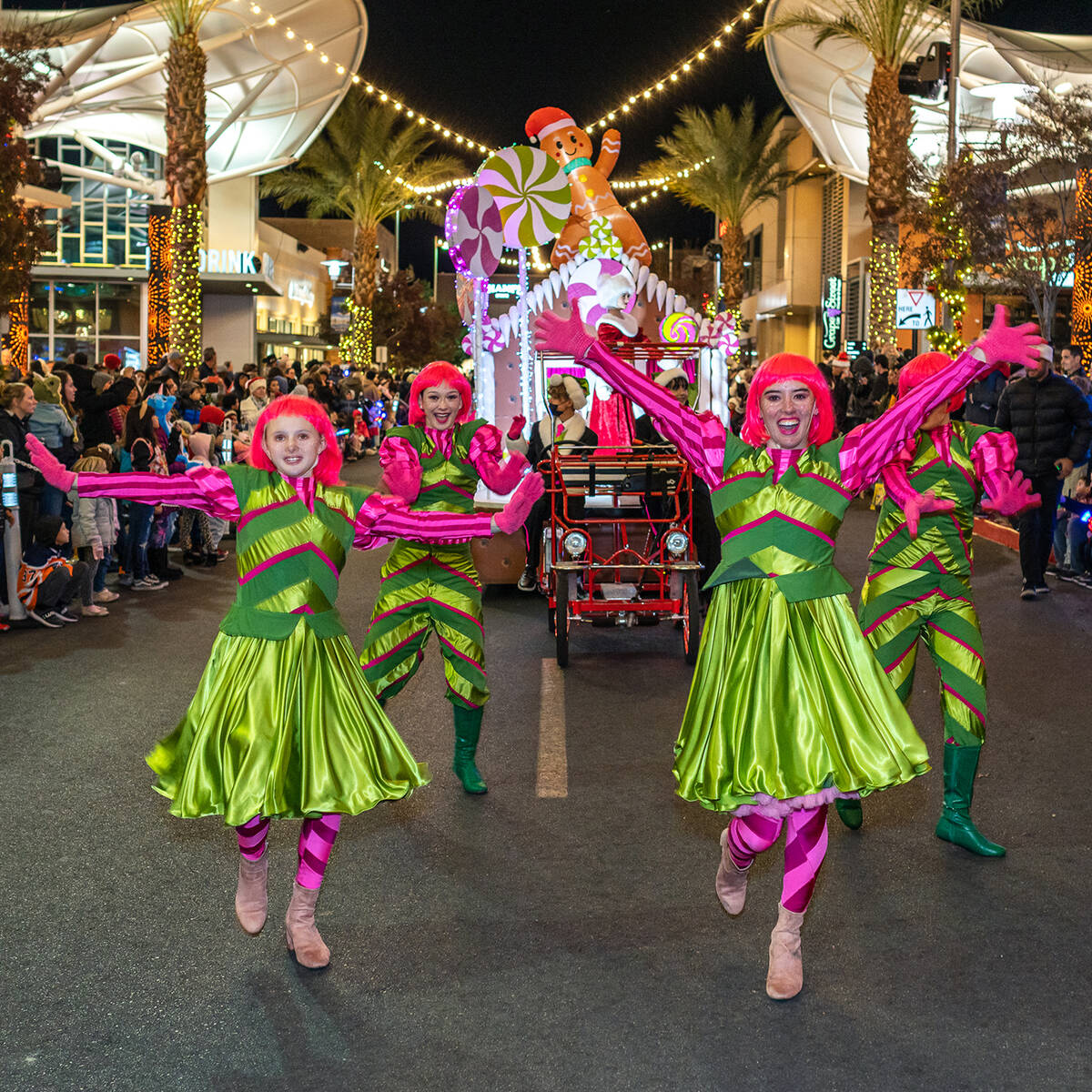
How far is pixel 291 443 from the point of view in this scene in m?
4.45

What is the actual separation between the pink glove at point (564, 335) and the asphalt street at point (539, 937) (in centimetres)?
196

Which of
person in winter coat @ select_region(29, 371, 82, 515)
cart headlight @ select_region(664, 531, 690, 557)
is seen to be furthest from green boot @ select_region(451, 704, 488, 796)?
person in winter coat @ select_region(29, 371, 82, 515)

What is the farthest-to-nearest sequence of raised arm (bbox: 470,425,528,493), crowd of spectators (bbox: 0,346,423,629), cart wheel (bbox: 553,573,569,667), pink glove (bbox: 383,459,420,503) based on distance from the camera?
crowd of spectators (bbox: 0,346,423,629)
cart wheel (bbox: 553,573,569,667)
raised arm (bbox: 470,425,528,493)
pink glove (bbox: 383,459,420,503)

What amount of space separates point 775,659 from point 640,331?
1342cm

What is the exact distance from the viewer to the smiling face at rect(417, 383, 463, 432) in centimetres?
640

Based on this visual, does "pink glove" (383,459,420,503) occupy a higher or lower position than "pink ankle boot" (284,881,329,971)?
higher

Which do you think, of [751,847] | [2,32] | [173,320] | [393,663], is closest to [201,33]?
[173,320]

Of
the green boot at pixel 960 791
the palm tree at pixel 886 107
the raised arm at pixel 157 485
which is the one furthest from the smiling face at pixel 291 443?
the palm tree at pixel 886 107

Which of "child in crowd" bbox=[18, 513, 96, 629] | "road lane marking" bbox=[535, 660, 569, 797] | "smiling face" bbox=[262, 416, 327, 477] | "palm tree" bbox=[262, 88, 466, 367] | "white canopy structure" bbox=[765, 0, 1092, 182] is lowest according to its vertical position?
"road lane marking" bbox=[535, 660, 569, 797]

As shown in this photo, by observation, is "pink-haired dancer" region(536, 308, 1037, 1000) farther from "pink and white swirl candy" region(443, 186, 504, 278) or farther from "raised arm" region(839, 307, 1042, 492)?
"pink and white swirl candy" region(443, 186, 504, 278)

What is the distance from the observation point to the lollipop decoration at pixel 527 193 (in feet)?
48.5

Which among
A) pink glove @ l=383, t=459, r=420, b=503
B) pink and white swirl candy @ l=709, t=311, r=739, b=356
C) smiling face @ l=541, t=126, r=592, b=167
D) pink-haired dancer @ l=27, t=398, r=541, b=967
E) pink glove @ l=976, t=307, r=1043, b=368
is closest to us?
pink-haired dancer @ l=27, t=398, r=541, b=967

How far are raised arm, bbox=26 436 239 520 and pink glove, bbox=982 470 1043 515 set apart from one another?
3012mm

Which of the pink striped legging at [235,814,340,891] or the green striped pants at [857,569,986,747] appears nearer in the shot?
the pink striped legging at [235,814,340,891]
